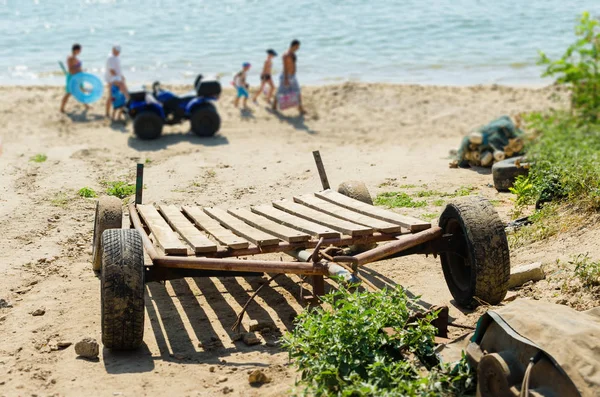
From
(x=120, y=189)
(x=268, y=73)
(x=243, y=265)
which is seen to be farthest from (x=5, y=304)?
(x=268, y=73)

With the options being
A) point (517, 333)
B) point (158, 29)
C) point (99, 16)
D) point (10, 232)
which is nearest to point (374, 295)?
point (517, 333)

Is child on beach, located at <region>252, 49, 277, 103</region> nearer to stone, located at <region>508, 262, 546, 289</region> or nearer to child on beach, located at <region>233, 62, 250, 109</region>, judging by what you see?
child on beach, located at <region>233, 62, 250, 109</region>

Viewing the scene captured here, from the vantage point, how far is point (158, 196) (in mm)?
10836

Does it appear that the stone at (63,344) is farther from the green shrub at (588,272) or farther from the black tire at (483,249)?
the green shrub at (588,272)

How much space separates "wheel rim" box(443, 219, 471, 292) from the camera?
21.0 ft

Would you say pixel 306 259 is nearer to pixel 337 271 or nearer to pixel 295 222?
pixel 337 271

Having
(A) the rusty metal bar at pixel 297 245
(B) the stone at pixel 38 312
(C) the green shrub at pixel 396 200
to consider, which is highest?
(A) the rusty metal bar at pixel 297 245

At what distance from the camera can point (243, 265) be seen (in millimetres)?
5750

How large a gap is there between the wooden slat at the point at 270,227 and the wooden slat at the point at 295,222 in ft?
0.23

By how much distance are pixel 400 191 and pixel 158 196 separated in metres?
3.02

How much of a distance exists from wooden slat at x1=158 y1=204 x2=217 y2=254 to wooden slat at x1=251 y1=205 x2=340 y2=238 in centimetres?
63

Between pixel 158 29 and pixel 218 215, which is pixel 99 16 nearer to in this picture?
pixel 158 29

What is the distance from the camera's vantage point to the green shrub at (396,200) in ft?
31.8

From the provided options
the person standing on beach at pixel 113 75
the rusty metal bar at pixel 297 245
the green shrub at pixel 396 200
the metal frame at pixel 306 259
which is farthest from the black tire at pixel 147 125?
the rusty metal bar at pixel 297 245
